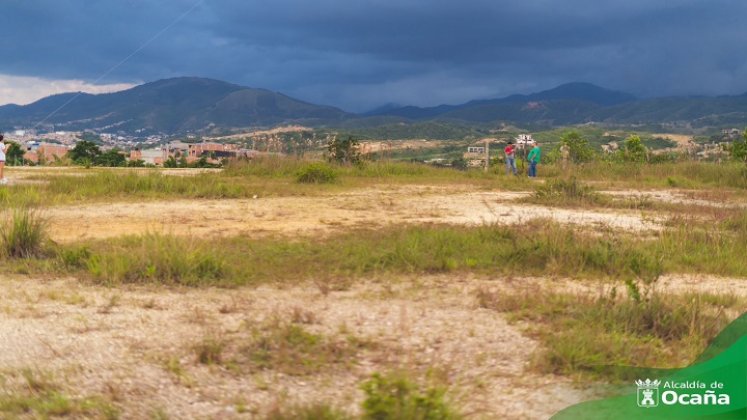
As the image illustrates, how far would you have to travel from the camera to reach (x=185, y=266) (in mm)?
6707

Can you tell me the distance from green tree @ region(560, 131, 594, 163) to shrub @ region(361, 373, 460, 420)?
28.0m

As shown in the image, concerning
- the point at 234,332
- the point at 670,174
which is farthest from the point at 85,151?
the point at 234,332

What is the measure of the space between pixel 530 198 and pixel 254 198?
5.70 metres

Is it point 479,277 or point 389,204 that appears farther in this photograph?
point 389,204

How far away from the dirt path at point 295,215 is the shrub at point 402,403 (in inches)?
226

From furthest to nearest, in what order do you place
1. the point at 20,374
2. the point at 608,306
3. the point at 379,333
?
the point at 608,306, the point at 379,333, the point at 20,374

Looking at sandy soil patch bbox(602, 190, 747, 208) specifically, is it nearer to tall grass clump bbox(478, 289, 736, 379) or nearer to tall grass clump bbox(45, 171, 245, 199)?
tall grass clump bbox(45, 171, 245, 199)

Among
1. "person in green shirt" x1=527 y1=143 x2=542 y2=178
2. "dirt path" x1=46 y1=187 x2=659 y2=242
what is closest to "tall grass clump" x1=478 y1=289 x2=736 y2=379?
"dirt path" x1=46 y1=187 x2=659 y2=242

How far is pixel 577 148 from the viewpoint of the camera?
32.3 metres

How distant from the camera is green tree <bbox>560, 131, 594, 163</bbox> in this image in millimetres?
31062

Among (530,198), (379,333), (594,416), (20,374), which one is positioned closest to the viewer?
(594,416)

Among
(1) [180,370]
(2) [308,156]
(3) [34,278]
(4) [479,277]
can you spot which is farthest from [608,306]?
(2) [308,156]

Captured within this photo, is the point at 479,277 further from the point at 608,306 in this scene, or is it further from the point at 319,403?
the point at 319,403

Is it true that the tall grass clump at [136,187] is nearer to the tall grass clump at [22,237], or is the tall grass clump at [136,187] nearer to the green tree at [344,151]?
the tall grass clump at [22,237]
